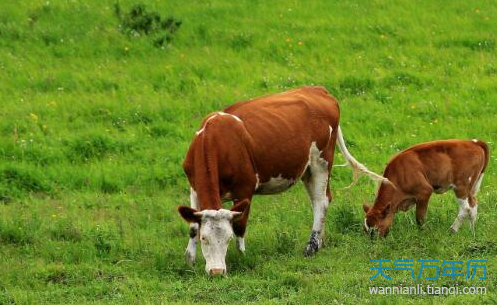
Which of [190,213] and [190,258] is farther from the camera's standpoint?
[190,258]

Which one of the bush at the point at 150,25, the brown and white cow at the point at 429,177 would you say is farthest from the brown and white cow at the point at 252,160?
the bush at the point at 150,25

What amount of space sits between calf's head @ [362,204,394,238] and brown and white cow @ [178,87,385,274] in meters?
0.46

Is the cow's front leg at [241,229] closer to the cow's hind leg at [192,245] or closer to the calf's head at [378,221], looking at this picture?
the cow's hind leg at [192,245]

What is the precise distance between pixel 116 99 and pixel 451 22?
7.88 meters

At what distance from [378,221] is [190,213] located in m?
2.64

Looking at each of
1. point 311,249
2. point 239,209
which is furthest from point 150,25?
point 239,209

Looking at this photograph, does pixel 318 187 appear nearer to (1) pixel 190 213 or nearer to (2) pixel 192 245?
(2) pixel 192 245

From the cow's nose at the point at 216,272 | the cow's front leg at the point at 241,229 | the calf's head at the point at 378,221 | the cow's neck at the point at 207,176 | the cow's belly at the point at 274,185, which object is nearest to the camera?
the cow's nose at the point at 216,272

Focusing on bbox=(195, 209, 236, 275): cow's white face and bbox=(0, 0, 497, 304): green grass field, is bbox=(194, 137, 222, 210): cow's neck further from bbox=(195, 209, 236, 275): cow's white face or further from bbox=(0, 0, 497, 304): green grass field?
bbox=(0, 0, 497, 304): green grass field

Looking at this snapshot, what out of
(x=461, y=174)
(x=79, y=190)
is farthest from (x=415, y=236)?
(x=79, y=190)

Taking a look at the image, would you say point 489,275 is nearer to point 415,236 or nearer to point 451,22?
point 415,236

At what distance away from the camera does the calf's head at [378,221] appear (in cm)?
1198

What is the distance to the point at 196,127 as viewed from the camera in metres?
16.9

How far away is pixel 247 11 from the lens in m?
21.5
